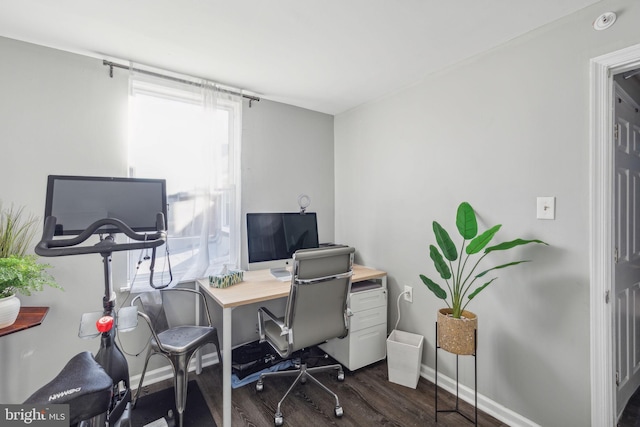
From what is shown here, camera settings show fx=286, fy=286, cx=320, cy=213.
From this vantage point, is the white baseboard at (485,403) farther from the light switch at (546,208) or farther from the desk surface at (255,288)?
the light switch at (546,208)

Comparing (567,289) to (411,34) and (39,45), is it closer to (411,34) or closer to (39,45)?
(411,34)

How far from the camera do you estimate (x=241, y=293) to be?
1982mm

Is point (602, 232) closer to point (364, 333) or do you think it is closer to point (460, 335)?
point (460, 335)

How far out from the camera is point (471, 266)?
200 centimetres

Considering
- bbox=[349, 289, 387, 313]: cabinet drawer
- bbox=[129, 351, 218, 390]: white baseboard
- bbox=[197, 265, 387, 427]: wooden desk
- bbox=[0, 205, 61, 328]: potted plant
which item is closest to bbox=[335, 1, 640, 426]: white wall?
bbox=[349, 289, 387, 313]: cabinet drawer

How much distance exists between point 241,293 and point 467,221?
155 centimetres

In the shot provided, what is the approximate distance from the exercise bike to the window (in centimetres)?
79

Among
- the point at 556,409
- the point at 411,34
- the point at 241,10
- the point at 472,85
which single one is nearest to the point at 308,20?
the point at 241,10

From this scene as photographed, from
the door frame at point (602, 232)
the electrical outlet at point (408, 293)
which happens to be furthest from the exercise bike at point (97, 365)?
the door frame at point (602, 232)

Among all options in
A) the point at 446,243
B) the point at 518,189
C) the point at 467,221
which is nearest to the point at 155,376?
the point at 446,243

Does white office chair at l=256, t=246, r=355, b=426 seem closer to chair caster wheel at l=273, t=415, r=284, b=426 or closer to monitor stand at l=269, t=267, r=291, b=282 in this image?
chair caster wheel at l=273, t=415, r=284, b=426

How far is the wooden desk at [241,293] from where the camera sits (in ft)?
5.66

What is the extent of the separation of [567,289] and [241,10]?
2.32m

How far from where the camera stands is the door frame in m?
1.44
